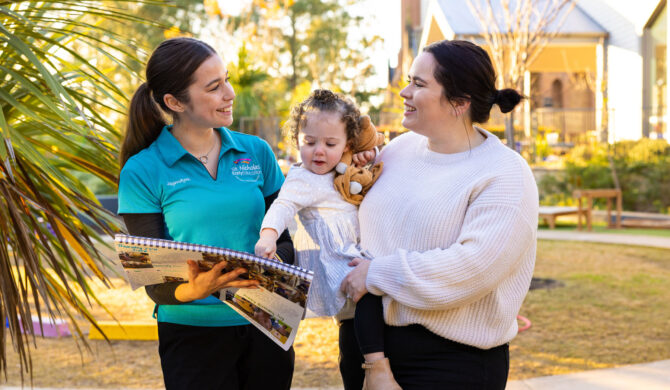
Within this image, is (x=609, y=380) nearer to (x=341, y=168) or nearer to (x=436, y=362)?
(x=436, y=362)

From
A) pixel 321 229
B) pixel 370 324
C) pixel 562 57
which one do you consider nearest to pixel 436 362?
pixel 370 324

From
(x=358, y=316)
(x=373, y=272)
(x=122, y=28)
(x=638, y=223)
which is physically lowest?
(x=638, y=223)

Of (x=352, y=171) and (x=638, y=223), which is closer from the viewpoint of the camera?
(x=352, y=171)

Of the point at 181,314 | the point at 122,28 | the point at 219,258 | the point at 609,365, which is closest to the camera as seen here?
the point at 219,258

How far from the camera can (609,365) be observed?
5383mm

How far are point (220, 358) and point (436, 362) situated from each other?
0.74 meters

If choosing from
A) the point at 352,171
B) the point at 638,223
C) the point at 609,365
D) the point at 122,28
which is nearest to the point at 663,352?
the point at 609,365

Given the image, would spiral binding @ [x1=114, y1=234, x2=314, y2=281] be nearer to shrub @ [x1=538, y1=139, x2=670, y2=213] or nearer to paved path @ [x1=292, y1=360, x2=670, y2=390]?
paved path @ [x1=292, y1=360, x2=670, y2=390]

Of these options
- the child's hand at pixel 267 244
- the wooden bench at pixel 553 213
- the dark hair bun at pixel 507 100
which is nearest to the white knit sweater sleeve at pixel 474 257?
the dark hair bun at pixel 507 100

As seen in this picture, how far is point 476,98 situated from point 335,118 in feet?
1.70

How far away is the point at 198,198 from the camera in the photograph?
2471 millimetres

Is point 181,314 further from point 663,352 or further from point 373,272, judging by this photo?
point 663,352

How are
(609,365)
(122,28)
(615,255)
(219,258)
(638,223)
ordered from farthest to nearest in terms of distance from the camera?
1. (122,28)
2. (638,223)
3. (615,255)
4. (609,365)
5. (219,258)

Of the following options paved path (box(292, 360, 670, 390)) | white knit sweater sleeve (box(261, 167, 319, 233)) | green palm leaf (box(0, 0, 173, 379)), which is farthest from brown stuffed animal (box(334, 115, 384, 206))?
paved path (box(292, 360, 670, 390))
